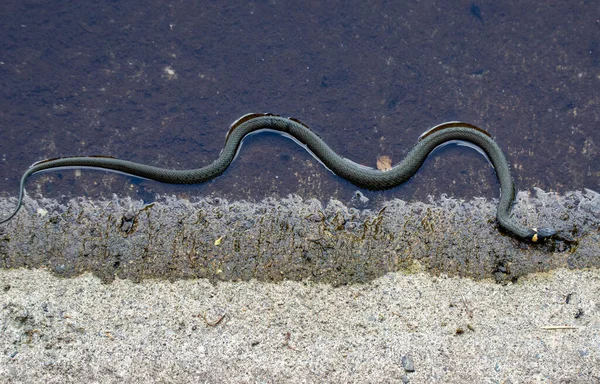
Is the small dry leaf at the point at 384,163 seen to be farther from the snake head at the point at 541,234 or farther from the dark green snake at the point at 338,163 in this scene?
the snake head at the point at 541,234

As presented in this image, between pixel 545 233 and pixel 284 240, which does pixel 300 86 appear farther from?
pixel 545 233

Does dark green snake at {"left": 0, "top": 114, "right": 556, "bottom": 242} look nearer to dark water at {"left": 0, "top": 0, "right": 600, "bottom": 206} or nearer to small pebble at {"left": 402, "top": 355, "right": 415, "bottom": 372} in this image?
dark water at {"left": 0, "top": 0, "right": 600, "bottom": 206}

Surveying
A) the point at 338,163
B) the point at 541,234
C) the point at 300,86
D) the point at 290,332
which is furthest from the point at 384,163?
the point at 290,332

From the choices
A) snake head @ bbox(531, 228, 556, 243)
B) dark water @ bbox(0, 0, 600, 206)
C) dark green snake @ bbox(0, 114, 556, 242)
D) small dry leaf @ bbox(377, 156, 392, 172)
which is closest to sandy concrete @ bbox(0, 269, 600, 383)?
snake head @ bbox(531, 228, 556, 243)

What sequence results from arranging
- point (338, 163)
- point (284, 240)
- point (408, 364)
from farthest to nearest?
point (338, 163)
point (284, 240)
point (408, 364)

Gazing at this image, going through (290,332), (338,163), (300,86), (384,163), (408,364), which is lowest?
(290,332)

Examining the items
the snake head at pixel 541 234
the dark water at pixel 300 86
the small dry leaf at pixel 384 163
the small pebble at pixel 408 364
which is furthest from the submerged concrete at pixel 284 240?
the small pebble at pixel 408 364
